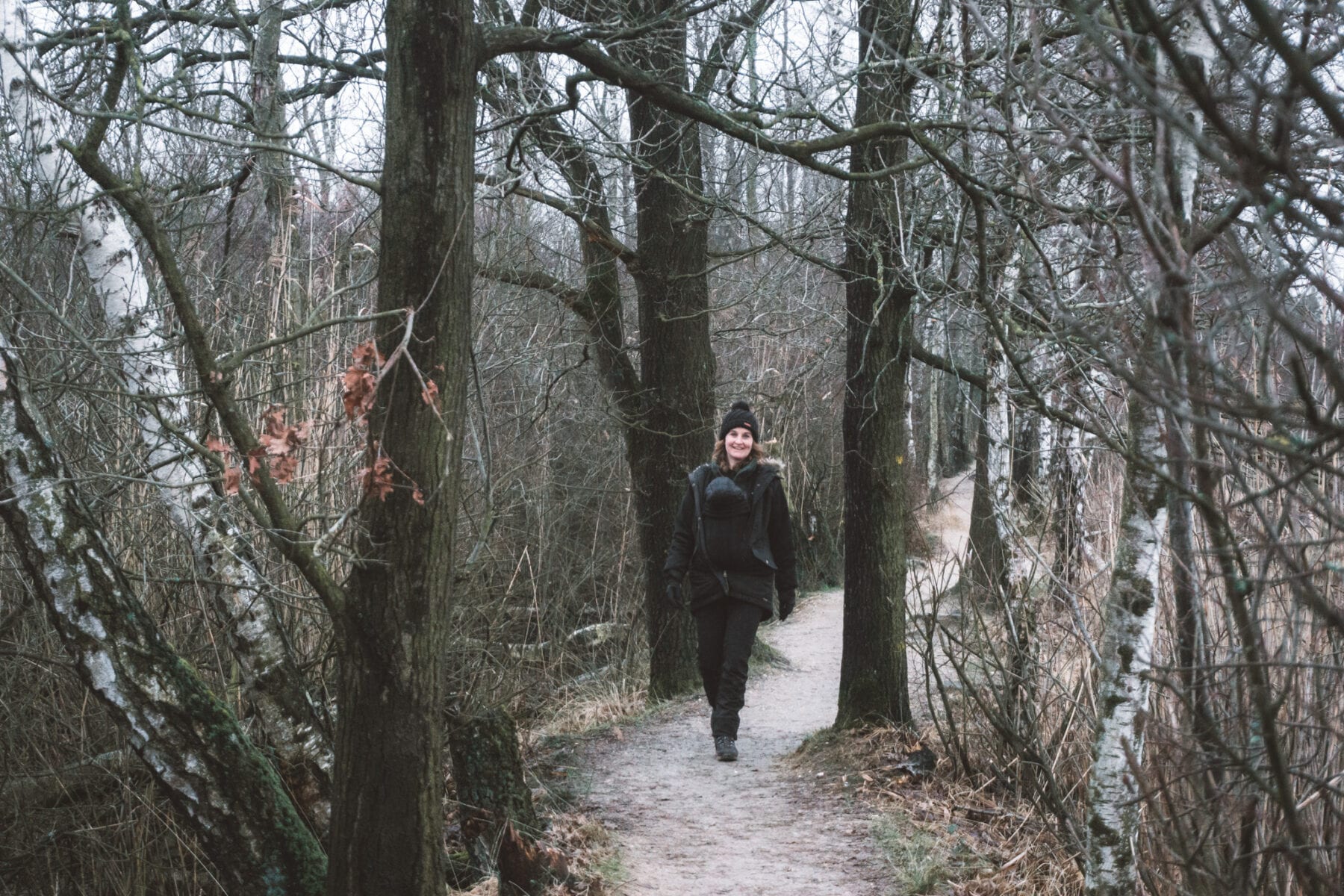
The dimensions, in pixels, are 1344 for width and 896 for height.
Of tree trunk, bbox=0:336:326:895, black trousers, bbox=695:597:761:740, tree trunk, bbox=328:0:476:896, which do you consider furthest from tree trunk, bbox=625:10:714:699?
tree trunk, bbox=328:0:476:896

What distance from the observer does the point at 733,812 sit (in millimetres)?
6340

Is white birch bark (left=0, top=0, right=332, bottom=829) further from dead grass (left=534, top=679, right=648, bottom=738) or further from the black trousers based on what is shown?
dead grass (left=534, top=679, right=648, bottom=738)

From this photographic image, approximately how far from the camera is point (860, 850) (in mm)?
5590

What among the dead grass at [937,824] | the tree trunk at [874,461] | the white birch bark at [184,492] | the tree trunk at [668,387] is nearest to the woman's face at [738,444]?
the tree trunk at [874,461]

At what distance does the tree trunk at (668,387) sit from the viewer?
9.32 meters

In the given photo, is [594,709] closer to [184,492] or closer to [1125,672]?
[184,492]

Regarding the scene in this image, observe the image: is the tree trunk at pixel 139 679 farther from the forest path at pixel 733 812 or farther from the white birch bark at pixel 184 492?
the forest path at pixel 733 812

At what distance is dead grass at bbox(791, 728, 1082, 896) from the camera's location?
16.6 feet

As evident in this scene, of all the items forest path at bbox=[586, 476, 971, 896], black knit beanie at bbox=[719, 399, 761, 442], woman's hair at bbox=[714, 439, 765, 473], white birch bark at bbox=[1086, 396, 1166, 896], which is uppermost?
black knit beanie at bbox=[719, 399, 761, 442]

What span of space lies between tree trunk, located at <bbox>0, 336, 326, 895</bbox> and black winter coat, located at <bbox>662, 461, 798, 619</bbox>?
325 cm

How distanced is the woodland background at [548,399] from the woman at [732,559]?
570 mm


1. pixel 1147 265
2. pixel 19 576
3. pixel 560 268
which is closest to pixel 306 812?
pixel 19 576

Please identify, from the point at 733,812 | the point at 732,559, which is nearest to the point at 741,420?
the point at 732,559

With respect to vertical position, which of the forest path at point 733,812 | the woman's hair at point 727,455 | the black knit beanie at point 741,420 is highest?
the black knit beanie at point 741,420
